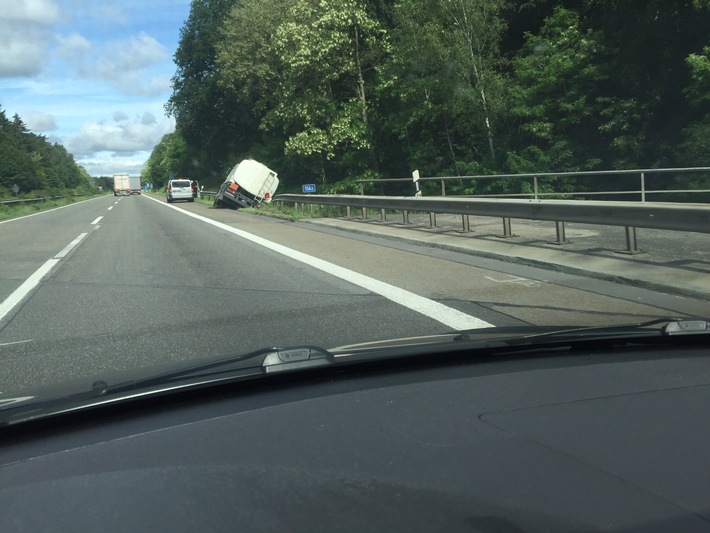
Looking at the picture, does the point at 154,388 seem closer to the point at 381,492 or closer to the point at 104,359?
the point at 381,492

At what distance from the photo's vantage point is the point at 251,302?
748cm

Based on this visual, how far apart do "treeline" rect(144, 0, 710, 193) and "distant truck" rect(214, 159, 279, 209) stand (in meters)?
2.05

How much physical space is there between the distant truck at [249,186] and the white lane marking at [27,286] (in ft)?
60.5

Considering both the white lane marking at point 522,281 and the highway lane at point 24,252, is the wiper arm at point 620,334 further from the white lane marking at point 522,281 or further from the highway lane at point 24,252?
the highway lane at point 24,252

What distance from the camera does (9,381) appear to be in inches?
182

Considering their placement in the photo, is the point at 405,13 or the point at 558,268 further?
the point at 405,13

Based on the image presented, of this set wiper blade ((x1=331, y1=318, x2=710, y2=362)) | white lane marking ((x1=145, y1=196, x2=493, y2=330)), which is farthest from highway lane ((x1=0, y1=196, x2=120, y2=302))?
wiper blade ((x1=331, y1=318, x2=710, y2=362))

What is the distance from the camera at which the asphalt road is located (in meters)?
5.49

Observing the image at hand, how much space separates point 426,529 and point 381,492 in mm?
217

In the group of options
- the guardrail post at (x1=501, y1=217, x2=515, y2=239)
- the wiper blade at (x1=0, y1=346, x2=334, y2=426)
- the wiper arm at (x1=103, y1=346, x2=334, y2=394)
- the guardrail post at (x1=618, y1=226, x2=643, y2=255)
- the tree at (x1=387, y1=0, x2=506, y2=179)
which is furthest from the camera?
the tree at (x1=387, y1=0, x2=506, y2=179)

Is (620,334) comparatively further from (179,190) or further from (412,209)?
(179,190)

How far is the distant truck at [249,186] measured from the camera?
32281 mm

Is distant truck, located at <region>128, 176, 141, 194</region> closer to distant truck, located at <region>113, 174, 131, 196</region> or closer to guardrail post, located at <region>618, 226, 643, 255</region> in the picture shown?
distant truck, located at <region>113, 174, 131, 196</region>

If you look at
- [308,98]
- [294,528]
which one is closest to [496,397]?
[294,528]
